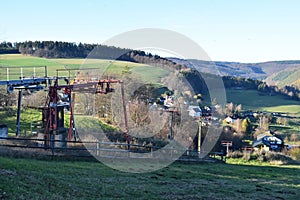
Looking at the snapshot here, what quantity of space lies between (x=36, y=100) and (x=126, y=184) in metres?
30.2

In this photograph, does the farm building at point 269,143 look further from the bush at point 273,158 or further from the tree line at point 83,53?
the bush at point 273,158

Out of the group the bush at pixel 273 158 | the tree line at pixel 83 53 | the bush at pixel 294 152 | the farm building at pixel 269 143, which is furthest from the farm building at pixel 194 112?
the tree line at pixel 83 53

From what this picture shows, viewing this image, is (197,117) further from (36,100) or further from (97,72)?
(36,100)

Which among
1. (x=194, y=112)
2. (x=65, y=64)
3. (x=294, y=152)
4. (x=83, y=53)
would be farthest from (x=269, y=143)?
(x=83, y=53)

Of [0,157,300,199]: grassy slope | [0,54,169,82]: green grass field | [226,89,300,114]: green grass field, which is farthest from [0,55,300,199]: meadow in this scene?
[226,89,300,114]: green grass field

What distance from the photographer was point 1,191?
36.6ft

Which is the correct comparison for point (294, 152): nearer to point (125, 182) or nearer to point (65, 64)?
point (65, 64)

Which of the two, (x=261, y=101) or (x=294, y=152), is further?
(x=261, y=101)

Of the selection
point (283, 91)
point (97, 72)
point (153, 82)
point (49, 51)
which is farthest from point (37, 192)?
point (283, 91)

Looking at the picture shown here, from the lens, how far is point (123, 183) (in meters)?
17.1

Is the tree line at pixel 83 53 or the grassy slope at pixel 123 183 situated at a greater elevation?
the tree line at pixel 83 53

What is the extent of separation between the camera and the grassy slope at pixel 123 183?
42.5ft

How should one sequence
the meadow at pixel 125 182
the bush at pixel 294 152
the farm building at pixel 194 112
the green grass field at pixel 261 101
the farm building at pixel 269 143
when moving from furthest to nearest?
the green grass field at pixel 261 101
the farm building at pixel 269 143
the farm building at pixel 194 112
the bush at pixel 294 152
the meadow at pixel 125 182

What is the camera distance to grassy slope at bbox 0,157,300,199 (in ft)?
42.5
